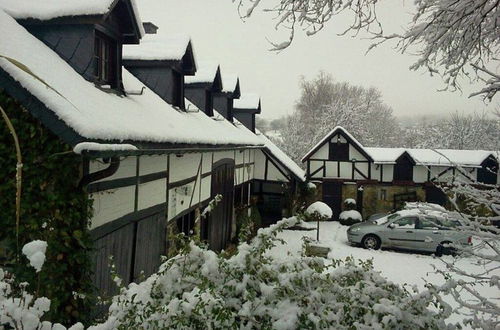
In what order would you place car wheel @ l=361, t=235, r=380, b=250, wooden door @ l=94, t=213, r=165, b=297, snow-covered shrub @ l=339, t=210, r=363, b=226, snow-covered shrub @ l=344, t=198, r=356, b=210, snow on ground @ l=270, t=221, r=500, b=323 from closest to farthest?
wooden door @ l=94, t=213, r=165, b=297, snow on ground @ l=270, t=221, r=500, b=323, car wheel @ l=361, t=235, r=380, b=250, snow-covered shrub @ l=339, t=210, r=363, b=226, snow-covered shrub @ l=344, t=198, r=356, b=210

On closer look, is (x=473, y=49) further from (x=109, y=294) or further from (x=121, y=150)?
(x=109, y=294)

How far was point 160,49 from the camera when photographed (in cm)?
868

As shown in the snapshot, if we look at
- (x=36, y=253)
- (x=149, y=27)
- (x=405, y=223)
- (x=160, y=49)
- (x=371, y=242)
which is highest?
(x=149, y=27)

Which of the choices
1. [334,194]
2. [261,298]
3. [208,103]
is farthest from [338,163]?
[261,298]

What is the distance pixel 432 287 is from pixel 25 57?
475 centimetres

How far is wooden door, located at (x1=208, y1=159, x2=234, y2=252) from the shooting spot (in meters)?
10.8

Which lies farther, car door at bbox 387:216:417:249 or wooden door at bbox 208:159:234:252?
car door at bbox 387:216:417:249

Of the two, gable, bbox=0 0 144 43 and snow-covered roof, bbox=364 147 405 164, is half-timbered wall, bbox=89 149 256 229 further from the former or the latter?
snow-covered roof, bbox=364 147 405 164

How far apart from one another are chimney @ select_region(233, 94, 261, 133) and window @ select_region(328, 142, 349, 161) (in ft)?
19.0

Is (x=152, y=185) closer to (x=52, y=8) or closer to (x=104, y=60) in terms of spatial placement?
(x=104, y=60)

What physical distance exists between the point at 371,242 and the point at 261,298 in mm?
13034

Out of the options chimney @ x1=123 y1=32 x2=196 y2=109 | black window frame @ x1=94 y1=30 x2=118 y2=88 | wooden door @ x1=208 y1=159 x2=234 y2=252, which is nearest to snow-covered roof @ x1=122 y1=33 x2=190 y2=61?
chimney @ x1=123 y1=32 x2=196 y2=109

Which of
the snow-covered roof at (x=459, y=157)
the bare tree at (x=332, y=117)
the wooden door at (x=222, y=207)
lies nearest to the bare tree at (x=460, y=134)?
the bare tree at (x=332, y=117)

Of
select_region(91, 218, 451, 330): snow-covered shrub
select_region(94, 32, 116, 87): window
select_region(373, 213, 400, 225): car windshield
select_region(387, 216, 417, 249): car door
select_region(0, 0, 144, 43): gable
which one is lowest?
select_region(387, 216, 417, 249): car door
